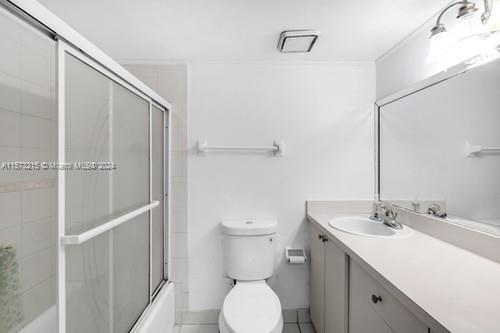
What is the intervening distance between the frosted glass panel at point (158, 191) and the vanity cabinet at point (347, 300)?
1116mm

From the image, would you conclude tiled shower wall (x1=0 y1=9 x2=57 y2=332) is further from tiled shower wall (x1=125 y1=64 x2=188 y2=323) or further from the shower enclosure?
tiled shower wall (x1=125 y1=64 x2=188 y2=323)

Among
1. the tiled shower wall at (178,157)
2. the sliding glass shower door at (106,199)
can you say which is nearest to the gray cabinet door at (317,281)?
the tiled shower wall at (178,157)

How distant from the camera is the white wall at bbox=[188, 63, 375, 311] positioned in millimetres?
1969

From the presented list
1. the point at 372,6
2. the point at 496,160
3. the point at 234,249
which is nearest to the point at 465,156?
the point at 496,160

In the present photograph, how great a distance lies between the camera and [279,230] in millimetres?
1987

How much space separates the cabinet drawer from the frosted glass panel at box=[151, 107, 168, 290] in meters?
1.23

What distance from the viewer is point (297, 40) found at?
1630 mm

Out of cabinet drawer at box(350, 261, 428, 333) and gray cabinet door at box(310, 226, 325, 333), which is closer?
cabinet drawer at box(350, 261, 428, 333)

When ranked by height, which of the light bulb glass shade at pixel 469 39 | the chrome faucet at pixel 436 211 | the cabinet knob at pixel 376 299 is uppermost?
the light bulb glass shade at pixel 469 39

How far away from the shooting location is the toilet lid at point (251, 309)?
1.27 meters

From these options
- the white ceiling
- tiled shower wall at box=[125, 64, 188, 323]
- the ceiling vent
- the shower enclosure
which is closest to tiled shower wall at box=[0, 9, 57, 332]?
the shower enclosure

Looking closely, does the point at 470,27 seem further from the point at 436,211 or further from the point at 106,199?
the point at 106,199

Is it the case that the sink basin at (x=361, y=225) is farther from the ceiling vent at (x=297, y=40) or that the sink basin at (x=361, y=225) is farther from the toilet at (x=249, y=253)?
the ceiling vent at (x=297, y=40)

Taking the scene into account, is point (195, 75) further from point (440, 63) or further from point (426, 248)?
point (426, 248)
